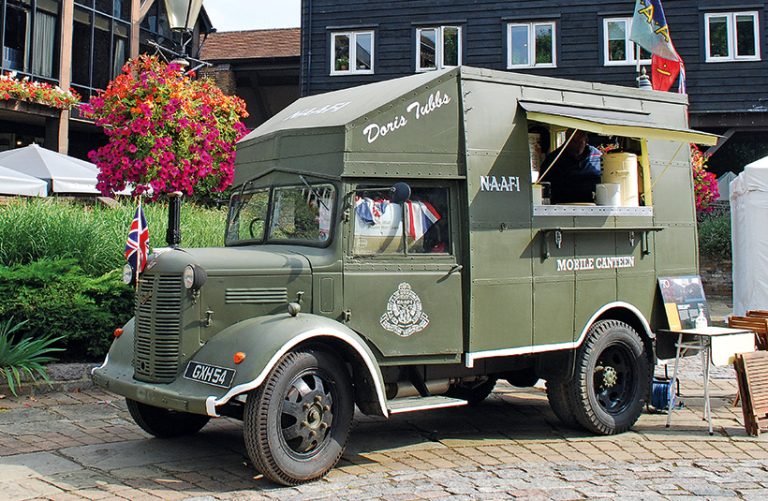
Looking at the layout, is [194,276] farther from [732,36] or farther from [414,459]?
[732,36]

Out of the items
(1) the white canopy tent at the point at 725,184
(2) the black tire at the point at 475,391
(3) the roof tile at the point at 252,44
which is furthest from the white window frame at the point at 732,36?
(2) the black tire at the point at 475,391

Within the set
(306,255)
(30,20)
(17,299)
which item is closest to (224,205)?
(17,299)

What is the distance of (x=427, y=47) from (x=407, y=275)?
66.2 ft

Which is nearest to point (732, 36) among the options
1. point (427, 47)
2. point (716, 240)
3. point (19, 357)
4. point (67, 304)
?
point (716, 240)

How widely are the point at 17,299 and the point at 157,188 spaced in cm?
262

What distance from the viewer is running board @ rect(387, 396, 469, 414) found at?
603 cm

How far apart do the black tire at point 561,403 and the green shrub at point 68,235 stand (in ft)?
17.8

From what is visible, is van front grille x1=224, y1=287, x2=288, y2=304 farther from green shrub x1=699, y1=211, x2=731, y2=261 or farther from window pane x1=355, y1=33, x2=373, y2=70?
window pane x1=355, y1=33, x2=373, y2=70

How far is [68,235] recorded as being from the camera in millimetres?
9961

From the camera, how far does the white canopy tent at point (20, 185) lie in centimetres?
1363

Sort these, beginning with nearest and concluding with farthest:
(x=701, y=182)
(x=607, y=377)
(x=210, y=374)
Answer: (x=210, y=374) → (x=607, y=377) → (x=701, y=182)

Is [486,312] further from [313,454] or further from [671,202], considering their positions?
[671,202]

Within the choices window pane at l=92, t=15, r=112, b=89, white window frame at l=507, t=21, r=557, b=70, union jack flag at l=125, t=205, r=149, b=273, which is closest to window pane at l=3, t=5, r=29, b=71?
window pane at l=92, t=15, r=112, b=89

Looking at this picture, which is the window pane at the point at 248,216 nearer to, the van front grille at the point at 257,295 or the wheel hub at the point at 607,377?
the van front grille at the point at 257,295
